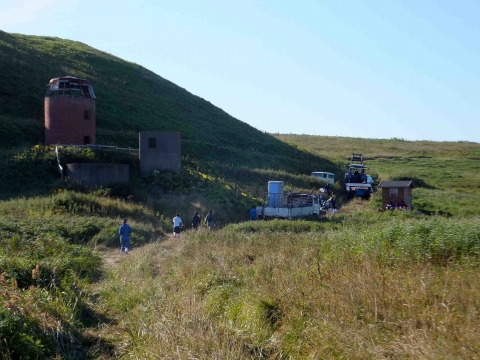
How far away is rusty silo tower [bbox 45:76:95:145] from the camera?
→ 1303 inches

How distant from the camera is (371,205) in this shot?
3366 cm

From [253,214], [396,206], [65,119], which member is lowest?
[253,214]

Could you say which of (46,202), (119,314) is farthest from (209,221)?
(119,314)

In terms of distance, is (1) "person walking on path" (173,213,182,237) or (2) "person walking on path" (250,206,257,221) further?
(2) "person walking on path" (250,206,257,221)

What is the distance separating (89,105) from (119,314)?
91.7ft

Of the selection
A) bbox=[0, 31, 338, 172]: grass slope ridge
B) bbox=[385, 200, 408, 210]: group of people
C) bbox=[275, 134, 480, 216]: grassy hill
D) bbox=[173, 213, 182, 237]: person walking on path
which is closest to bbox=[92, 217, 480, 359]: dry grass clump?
bbox=[173, 213, 182, 237]: person walking on path

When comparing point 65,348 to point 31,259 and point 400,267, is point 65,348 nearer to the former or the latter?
point 31,259

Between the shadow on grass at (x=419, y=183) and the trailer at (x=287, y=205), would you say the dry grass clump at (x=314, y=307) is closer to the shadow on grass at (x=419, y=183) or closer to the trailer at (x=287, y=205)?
the trailer at (x=287, y=205)

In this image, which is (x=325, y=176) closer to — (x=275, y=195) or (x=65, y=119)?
(x=275, y=195)

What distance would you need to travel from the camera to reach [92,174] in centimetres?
Answer: 2641

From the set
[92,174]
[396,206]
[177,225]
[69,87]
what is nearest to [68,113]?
[69,87]

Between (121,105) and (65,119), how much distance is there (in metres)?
20.9

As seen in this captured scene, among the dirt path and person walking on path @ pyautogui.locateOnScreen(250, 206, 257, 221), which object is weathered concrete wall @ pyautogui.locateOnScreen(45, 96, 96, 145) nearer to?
person walking on path @ pyautogui.locateOnScreen(250, 206, 257, 221)

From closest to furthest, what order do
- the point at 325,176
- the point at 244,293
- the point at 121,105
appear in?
the point at 244,293
the point at 325,176
the point at 121,105
